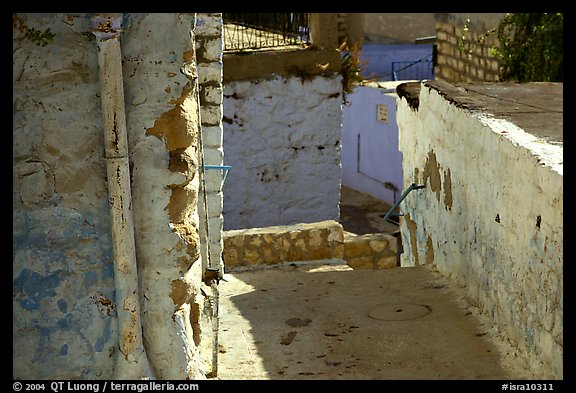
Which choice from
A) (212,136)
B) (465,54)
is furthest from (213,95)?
(465,54)

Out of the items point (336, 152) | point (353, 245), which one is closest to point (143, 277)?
point (353, 245)

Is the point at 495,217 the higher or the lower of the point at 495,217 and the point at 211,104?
the lower

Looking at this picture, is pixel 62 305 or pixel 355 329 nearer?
pixel 62 305

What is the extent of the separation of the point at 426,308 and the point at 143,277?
2636 mm

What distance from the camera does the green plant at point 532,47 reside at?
12.6m

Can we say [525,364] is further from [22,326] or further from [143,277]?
[22,326]

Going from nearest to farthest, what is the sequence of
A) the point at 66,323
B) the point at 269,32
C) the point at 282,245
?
the point at 66,323 → the point at 282,245 → the point at 269,32

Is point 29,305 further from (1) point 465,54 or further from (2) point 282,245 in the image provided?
(1) point 465,54

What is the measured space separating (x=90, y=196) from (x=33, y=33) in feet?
2.29

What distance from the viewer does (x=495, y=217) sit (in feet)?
18.2

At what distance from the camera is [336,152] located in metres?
11.0

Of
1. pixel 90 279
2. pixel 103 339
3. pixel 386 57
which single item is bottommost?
pixel 103 339

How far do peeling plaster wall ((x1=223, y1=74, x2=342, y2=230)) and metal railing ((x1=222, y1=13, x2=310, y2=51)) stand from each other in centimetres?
56
